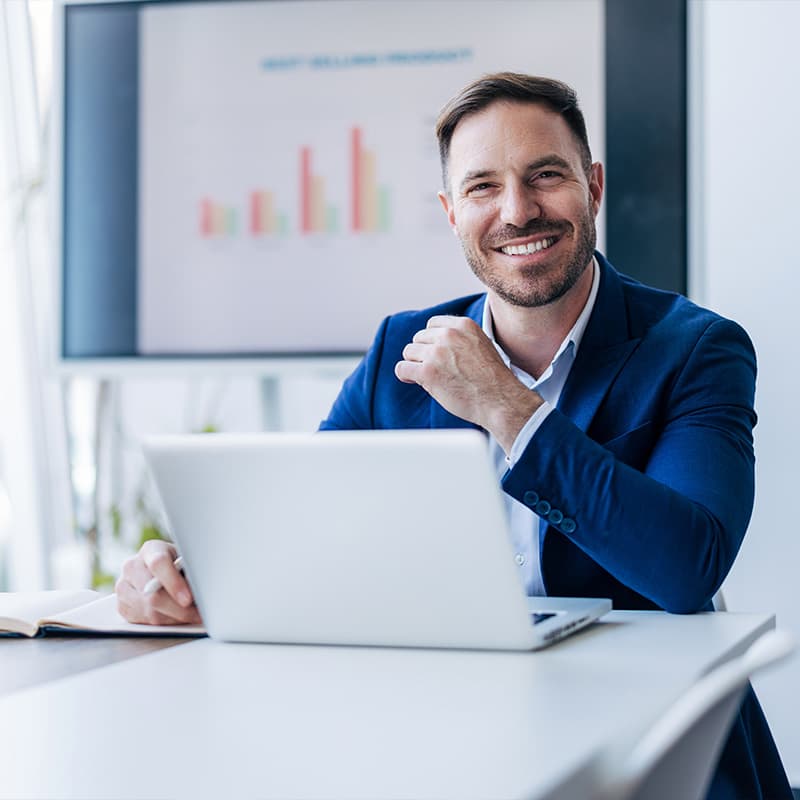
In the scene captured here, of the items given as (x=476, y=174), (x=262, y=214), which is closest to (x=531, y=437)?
(x=476, y=174)

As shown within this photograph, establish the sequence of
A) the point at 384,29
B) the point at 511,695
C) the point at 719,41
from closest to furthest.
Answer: the point at 511,695 < the point at 719,41 < the point at 384,29

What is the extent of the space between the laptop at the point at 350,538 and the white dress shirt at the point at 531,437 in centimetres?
28

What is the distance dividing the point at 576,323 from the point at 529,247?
153 mm

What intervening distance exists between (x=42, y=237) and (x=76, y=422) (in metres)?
0.66

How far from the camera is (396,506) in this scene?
109 cm

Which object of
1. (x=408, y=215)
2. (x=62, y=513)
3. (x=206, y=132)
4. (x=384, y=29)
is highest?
(x=384, y=29)

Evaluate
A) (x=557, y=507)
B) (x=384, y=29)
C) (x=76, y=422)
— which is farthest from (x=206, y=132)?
(x=557, y=507)

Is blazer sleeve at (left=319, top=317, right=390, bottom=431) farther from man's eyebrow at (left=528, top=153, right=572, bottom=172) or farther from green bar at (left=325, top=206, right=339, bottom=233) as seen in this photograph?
green bar at (left=325, top=206, right=339, bottom=233)

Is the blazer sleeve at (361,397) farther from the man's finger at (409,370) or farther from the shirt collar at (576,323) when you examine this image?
the man's finger at (409,370)

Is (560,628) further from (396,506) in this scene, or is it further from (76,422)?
(76,422)

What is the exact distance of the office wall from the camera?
287cm

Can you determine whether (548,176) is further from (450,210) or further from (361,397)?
(361,397)

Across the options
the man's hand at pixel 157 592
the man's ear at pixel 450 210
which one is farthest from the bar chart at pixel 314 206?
the man's hand at pixel 157 592

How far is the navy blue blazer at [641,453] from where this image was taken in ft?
4.62
